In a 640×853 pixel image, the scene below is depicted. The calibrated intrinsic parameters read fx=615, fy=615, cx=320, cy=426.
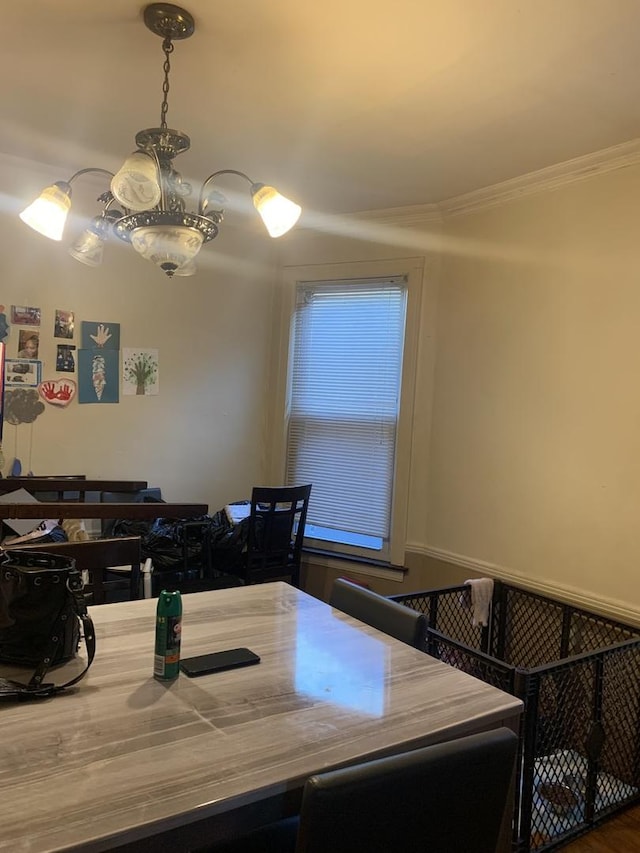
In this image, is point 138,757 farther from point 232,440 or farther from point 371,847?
point 232,440

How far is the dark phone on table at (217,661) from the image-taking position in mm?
1412

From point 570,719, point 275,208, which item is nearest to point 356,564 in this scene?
point 570,719

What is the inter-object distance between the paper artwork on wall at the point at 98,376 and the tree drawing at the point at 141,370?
0.07 meters

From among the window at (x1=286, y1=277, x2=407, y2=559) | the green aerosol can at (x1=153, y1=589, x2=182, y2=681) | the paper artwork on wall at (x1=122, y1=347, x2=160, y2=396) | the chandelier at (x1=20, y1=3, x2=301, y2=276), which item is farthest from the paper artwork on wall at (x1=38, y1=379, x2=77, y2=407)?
the green aerosol can at (x1=153, y1=589, x2=182, y2=681)

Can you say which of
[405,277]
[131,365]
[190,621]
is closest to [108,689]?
[190,621]

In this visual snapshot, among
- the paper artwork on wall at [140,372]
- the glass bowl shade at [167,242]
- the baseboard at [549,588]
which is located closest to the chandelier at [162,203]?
the glass bowl shade at [167,242]

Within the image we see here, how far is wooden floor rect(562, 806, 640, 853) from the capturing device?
77.7 inches

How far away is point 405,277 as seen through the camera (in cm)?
353

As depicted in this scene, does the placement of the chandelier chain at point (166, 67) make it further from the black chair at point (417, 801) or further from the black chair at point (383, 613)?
the black chair at point (417, 801)

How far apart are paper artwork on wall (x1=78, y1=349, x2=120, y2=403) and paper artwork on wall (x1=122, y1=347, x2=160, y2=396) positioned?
53mm

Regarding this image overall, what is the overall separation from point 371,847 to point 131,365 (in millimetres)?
2981

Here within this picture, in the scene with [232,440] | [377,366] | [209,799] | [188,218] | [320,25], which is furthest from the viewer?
[232,440]

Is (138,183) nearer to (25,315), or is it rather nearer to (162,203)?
(162,203)

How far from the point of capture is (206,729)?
3.85ft
